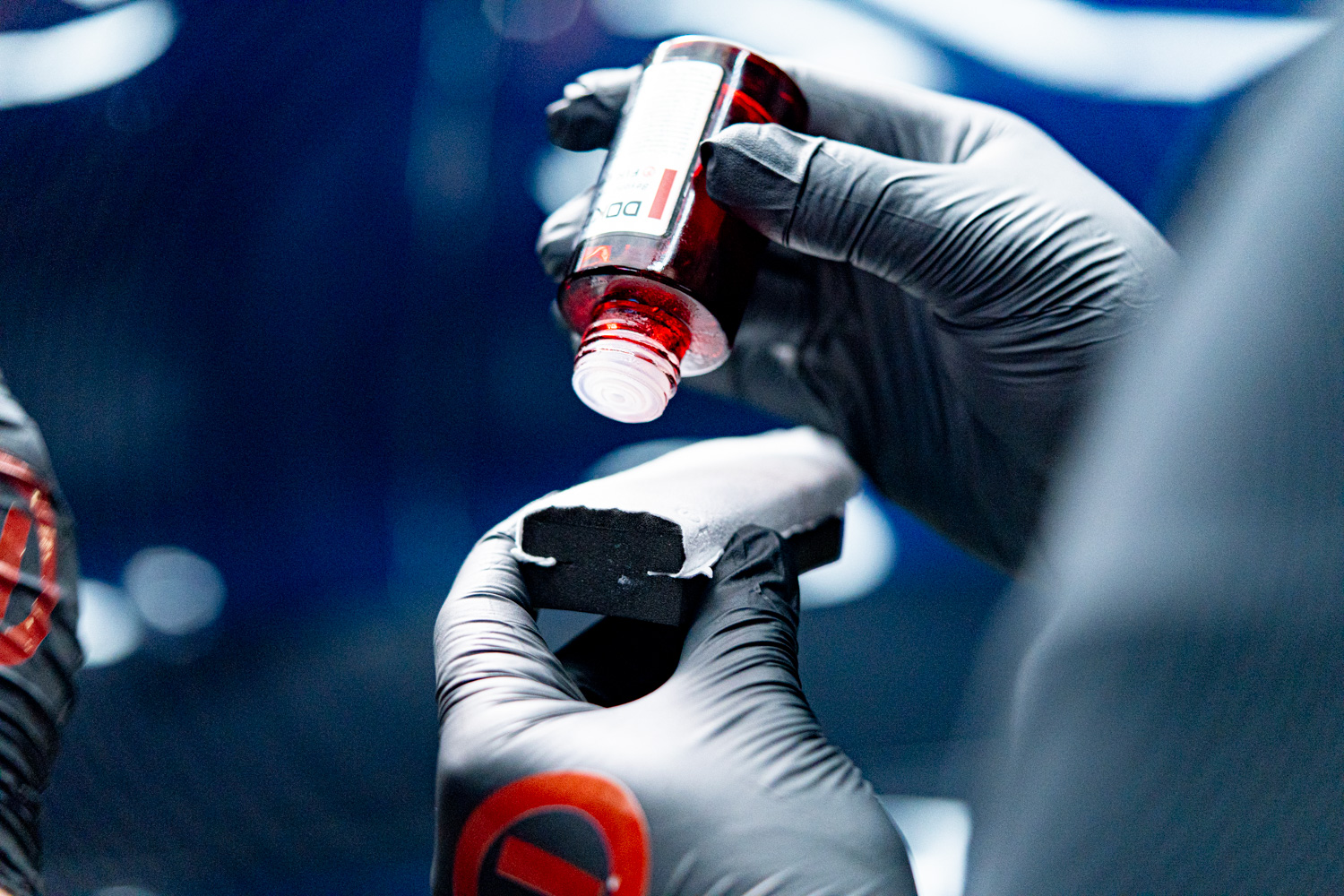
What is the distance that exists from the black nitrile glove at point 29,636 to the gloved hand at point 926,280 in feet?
1.63

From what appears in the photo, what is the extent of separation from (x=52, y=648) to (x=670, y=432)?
0.75 metres

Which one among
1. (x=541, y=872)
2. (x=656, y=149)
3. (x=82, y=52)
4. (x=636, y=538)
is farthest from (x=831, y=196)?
(x=82, y=52)

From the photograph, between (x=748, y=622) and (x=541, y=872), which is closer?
(x=541, y=872)

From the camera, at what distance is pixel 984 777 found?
2.11ft

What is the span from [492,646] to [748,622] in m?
0.18

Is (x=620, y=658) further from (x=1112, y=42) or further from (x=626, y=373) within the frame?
(x=1112, y=42)

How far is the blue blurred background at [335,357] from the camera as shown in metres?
0.92

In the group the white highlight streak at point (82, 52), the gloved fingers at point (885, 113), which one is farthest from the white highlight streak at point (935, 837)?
the white highlight streak at point (82, 52)

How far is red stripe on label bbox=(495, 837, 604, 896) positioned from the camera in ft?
1.86

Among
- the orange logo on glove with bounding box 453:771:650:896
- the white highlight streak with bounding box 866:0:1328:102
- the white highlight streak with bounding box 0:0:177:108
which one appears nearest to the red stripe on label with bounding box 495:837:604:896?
the orange logo on glove with bounding box 453:771:650:896

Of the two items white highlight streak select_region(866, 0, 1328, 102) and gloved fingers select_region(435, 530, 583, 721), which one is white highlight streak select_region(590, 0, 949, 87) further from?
gloved fingers select_region(435, 530, 583, 721)

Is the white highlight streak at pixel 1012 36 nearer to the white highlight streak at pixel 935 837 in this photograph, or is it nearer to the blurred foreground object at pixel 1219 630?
the blurred foreground object at pixel 1219 630

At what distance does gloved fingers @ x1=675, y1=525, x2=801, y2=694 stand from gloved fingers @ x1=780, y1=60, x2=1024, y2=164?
41cm

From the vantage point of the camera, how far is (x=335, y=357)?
3.99ft
